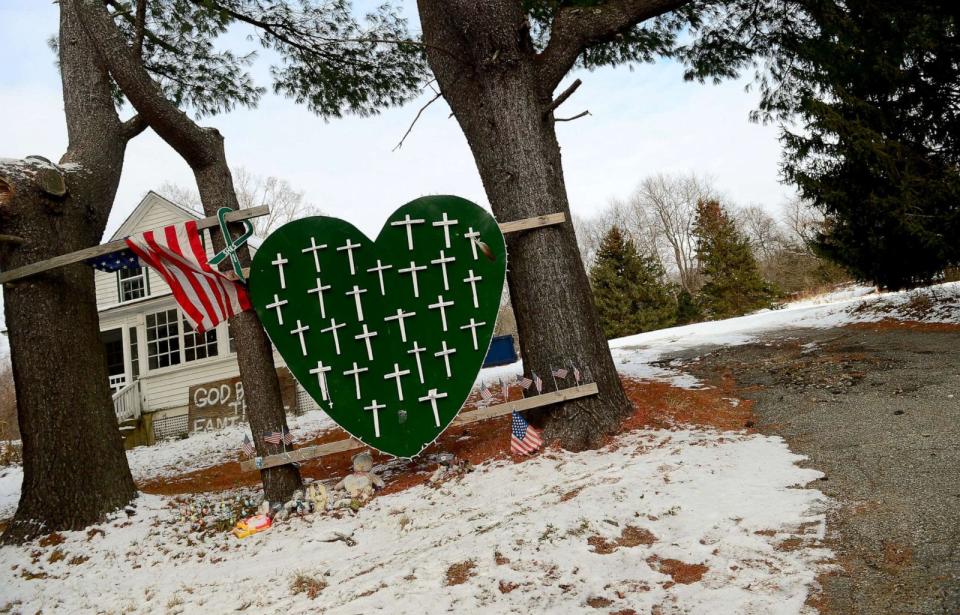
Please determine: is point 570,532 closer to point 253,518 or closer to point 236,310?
point 253,518

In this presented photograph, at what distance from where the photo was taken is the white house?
11656mm

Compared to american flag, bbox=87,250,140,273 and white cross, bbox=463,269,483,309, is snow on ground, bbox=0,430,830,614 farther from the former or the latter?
american flag, bbox=87,250,140,273

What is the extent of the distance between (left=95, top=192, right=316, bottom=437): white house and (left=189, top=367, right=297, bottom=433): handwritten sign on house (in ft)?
0.92

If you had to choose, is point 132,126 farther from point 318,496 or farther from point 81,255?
point 318,496

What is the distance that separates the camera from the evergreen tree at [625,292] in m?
20.3

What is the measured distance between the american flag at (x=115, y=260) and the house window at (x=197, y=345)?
8.34 meters

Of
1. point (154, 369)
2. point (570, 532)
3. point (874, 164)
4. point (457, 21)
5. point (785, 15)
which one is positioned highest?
point (785, 15)

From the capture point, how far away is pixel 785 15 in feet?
21.4

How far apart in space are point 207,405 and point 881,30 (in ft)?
41.2

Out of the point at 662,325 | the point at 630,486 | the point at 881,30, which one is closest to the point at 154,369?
the point at 630,486

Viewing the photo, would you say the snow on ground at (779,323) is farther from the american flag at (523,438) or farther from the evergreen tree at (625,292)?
the evergreen tree at (625,292)

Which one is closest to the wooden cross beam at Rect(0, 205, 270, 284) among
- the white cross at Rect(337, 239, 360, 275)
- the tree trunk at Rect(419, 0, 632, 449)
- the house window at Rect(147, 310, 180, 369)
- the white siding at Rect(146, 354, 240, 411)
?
the white cross at Rect(337, 239, 360, 275)

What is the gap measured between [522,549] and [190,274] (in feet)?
9.95

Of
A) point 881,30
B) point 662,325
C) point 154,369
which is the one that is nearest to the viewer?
point 881,30
